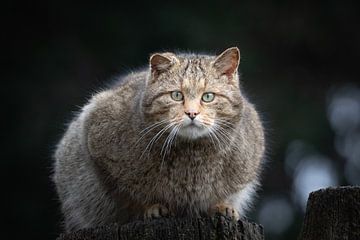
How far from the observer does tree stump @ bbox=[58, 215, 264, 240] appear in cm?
546

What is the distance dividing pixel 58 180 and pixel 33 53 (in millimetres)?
6216

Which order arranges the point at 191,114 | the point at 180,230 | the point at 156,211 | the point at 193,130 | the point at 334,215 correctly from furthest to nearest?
the point at 156,211
the point at 193,130
the point at 191,114
the point at 180,230
the point at 334,215

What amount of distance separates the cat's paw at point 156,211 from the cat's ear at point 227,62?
892 millimetres

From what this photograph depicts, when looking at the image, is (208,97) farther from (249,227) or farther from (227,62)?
(249,227)

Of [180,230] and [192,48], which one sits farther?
[192,48]

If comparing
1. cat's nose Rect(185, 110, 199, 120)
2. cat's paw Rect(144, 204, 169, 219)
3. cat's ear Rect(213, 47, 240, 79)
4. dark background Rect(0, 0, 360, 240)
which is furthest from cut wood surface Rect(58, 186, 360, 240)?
dark background Rect(0, 0, 360, 240)

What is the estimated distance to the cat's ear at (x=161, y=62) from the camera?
6.93 meters

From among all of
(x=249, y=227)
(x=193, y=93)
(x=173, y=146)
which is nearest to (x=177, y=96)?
(x=193, y=93)

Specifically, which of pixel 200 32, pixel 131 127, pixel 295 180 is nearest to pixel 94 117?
pixel 131 127

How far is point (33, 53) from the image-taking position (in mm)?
14141

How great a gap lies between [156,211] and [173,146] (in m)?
0.41

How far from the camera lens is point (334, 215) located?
202 inches

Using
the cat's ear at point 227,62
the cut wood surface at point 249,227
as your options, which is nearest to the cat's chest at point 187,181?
the cat's ear at point 227,62

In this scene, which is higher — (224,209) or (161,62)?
(161,62)
